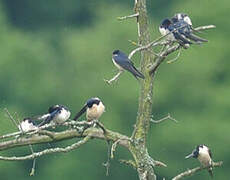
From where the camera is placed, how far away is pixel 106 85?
2898 centimetres

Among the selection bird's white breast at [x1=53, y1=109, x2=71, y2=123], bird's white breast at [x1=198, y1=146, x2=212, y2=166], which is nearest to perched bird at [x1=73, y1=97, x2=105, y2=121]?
bird's white breast at [x1=53, y1=109, x2=71, y2=123]

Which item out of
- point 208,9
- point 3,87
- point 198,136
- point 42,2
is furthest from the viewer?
point 42,2

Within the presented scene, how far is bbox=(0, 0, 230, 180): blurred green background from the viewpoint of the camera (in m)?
28.0

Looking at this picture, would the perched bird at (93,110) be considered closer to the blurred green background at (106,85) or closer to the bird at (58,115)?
the bird at (58,115)

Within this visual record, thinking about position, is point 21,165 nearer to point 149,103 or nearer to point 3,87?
point 3,87

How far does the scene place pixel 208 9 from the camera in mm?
32625

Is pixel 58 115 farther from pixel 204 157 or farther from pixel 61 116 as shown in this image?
pixel 204 157

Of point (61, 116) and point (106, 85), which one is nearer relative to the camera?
point (61, 116)

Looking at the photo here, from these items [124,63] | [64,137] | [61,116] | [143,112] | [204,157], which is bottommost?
[204,157]

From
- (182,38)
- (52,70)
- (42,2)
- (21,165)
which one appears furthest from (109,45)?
(182,38)

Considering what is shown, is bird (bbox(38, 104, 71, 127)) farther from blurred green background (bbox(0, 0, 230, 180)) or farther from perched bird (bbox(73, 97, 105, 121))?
blurred green background (bbox(0, 0, 230, 180))

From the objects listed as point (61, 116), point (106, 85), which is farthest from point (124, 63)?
point (106, 85)

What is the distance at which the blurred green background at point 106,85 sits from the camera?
28.0 metres

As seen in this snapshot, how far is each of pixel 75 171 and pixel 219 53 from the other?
16.0 feet
